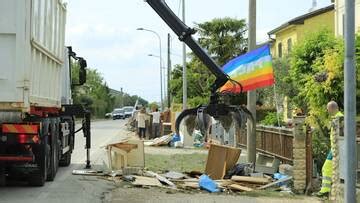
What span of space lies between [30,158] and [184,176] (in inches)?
161

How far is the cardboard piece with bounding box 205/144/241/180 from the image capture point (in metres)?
15.0

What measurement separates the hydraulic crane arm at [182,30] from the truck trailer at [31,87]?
2.16m

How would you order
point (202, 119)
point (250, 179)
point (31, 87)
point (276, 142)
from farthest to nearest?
point (276, 142) → point (250, 179) → point (31, 87) → point (202, 119)

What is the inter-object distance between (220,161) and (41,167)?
4145 mm

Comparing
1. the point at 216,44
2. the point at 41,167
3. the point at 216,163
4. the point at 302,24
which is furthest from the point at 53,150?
the point at 216,44

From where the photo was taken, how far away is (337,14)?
3256 centimetres

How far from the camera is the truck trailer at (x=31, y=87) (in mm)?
11023

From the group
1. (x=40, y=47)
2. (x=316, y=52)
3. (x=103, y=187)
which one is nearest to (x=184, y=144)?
(x=316, y=52)

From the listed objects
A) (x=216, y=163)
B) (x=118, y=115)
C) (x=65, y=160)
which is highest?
(x=118, y=115)

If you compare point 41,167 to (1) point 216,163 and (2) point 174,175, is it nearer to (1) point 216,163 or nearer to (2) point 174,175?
(2) point 174,175

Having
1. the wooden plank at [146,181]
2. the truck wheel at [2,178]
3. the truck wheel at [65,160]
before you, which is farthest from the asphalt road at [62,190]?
the truck wheel at [65,160]

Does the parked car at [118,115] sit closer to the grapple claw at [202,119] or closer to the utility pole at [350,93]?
the grapple claw at [202,119]

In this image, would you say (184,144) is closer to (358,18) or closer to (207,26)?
(358,18)

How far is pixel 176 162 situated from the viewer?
19859mm
